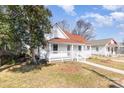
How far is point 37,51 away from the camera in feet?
88.2

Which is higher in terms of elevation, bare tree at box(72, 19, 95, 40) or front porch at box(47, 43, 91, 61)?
bare tree at box(72, 19, 95, 40)

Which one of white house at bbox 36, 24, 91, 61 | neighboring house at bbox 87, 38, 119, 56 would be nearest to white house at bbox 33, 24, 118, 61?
white house at bbox 36, 24, 91, 61

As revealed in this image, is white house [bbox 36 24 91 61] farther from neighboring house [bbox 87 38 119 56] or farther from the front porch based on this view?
neighboring house [bbox 87 38 119 56]

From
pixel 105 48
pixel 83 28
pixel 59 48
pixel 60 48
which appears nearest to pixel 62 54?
pixel 59 48

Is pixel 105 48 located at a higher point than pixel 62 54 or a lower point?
higher

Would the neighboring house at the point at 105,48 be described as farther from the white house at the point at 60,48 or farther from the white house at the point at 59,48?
the white house at the point at 59,48

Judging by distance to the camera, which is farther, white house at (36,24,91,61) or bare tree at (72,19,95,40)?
bare tree at (72,19,95,40)

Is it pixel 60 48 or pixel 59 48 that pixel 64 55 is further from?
pixel 60 48

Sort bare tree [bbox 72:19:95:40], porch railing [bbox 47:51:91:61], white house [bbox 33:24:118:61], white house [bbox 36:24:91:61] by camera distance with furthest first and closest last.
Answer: bare tree [bbox 72:19:95:40]
white house [bbox 33:24:118:61]
white house [bbox 36:24:91:61]
porch railing [bbox 47:51:91:61]

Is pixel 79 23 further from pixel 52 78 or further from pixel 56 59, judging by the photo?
pixel 52 78

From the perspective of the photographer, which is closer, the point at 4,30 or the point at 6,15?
the point at 4,30
